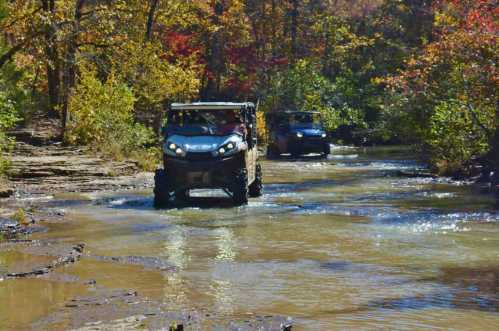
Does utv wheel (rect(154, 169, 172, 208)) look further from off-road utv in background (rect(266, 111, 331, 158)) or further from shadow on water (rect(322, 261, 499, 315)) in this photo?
off-road utv in background (rect(266, 111, 331, 158))

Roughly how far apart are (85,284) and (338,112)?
3463 cm

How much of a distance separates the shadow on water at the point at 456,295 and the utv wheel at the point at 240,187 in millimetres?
6068

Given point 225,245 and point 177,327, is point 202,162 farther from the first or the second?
point 177,327

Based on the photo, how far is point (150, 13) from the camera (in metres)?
32.2

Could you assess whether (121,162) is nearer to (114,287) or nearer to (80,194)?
(80,194)

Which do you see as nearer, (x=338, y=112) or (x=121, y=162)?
(x=121, y=162)

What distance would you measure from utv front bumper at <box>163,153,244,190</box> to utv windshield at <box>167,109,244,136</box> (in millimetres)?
689

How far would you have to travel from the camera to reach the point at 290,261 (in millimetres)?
9648

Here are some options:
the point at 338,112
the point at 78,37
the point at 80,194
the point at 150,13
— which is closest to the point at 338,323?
the point at 80,194

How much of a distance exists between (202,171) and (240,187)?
739 mm

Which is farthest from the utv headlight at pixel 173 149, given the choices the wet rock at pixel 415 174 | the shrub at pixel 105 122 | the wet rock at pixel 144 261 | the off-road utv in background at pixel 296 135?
the off-road utv in background at pixel 296 135

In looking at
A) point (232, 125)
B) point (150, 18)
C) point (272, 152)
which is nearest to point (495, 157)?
point (232, 125)

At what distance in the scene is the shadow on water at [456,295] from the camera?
7.27 metres

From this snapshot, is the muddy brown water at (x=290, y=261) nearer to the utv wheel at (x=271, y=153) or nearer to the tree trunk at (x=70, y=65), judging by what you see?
the tree trunk at (x=70, y=65)
